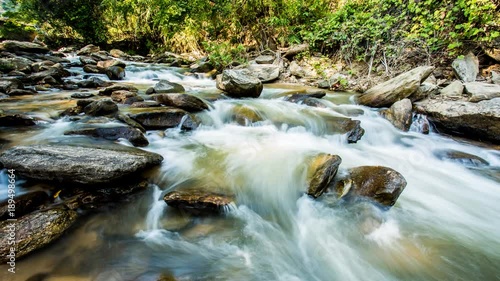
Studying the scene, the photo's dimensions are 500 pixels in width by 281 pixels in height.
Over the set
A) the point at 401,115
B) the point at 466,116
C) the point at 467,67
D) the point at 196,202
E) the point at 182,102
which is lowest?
the point at 196,202

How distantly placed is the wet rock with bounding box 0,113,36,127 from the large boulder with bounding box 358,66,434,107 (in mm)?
6940

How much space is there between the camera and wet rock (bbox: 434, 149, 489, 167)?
430cm

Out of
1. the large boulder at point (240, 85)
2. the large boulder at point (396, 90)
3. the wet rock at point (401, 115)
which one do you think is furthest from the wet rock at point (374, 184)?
the large boulder at point (240, 85)

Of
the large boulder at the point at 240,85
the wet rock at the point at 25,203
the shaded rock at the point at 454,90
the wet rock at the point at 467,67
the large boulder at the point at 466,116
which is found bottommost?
the wet rock at the point at 25,203

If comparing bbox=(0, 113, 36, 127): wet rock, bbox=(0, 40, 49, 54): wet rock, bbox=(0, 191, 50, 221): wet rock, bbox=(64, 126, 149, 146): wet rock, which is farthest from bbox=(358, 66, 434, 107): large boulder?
bbox=(0, 40, 49, 54): wet rock

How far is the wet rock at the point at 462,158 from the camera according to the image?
4305mm

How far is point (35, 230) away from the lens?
81.1 inches

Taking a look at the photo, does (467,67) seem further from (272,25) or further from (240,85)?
(272,25)

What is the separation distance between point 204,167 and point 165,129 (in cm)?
143

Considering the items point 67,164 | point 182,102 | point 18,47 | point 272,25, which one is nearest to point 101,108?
point 182,102

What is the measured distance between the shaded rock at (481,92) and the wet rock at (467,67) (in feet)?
3.22

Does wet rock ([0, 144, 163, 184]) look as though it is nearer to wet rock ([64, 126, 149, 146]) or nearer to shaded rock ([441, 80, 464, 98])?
wet rock ([64, 126, 149, 146])

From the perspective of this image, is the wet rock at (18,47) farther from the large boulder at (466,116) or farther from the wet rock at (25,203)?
the large boulder at (466,116)

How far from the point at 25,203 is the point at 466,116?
269 inches
